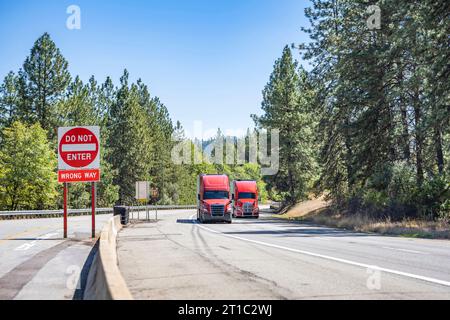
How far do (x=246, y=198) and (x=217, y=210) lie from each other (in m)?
14.7

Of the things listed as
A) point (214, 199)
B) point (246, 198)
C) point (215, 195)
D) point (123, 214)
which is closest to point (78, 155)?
point (123, 214)

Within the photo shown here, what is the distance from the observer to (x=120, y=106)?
83.8 meters

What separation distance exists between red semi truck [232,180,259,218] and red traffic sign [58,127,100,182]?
30.7 meters

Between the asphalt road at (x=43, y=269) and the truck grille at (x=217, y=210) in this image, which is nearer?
the asphalt road at (x=43, y=269)

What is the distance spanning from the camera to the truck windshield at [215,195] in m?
37.3

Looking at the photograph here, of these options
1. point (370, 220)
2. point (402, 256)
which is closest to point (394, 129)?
point (370, 220)

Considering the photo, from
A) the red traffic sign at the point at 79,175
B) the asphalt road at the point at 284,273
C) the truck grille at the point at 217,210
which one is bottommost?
the truck grille at the point at 217,210

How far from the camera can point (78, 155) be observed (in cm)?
2145

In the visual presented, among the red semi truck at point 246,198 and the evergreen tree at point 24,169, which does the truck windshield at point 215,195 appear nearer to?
the red semi truck at point 246,198

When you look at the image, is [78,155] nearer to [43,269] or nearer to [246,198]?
[43,269]

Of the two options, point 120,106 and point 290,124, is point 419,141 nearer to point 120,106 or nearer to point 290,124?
point 290,124

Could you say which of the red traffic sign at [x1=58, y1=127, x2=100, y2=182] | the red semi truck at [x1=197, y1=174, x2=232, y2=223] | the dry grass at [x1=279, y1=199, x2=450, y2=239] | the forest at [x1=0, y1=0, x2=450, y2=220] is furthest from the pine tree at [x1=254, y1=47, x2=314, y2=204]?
the red traffic sign at [x1=58, y1=127, x2=100, y2=182]

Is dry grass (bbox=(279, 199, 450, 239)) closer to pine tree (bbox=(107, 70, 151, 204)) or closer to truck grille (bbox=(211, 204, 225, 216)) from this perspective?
truck grille (bbox=(211, 204, 225, 216))

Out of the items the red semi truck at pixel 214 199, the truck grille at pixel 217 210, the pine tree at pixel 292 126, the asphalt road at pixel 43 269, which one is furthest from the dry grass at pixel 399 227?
the pine tree at pixel 292 126
